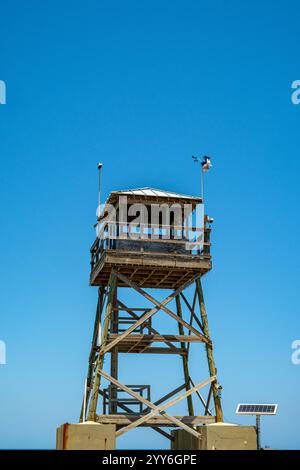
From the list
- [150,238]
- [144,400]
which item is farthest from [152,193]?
[144,400]

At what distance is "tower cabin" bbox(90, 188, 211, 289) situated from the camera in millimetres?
38719

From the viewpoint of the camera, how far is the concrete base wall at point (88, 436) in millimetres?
34281

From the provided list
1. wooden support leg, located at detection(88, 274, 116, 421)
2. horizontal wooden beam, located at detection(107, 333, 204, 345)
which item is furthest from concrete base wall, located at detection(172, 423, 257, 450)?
wooden support leg, located at detection(88, 274, 116, 421)

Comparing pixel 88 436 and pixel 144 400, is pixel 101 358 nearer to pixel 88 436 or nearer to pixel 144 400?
pixel 144 400

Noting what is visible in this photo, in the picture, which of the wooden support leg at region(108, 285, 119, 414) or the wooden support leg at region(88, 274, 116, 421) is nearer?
the wooden support leg at region(88, 274, 116, 421)

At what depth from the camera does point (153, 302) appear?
39.1 meters

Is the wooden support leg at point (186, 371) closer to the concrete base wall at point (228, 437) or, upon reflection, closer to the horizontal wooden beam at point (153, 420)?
the horizontal wooden beam at point (153, 420)

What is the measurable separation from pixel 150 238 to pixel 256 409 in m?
10.3

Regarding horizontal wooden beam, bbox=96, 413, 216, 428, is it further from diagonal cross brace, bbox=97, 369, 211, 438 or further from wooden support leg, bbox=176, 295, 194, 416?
wooden support leg, bbox=176, 295, 194, 416

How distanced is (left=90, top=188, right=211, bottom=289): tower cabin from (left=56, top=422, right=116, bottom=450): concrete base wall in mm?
7779

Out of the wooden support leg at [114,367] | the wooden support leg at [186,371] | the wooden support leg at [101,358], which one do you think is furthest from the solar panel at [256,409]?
the wooden support leg at [186,371]

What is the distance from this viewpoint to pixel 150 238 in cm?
3991

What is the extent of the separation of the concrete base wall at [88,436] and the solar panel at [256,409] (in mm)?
5445
